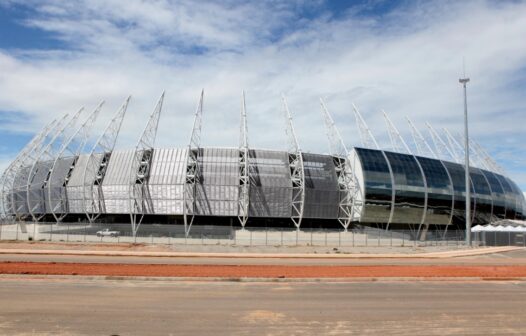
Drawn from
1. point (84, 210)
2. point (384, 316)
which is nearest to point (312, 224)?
point (84, 210)

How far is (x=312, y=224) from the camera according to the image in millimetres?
66875

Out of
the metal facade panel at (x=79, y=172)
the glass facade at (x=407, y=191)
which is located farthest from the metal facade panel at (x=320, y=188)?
the metal facade panel at (x=79, y=172)

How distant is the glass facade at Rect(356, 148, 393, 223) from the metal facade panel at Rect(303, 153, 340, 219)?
181 inches

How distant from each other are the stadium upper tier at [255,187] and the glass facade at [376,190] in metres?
0.15

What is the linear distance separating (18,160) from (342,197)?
55.9m

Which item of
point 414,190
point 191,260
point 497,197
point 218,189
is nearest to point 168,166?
point 218,189

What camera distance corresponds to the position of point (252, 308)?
15.0 meters

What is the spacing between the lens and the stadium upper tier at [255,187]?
60.6 m

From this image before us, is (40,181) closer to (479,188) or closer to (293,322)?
(293,322)

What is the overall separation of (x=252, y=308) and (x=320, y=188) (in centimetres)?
4947

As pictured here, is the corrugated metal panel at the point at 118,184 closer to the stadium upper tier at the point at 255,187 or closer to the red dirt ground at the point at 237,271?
the stadium upper tier at the point at 255,187

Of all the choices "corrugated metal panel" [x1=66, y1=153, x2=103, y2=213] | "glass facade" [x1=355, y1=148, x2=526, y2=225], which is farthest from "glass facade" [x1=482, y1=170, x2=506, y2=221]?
"corrugated metal panel" [x1=66, y1=153, x2=103, y2=213]

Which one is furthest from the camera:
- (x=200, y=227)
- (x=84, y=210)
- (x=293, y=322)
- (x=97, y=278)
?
(x=84, y=210)

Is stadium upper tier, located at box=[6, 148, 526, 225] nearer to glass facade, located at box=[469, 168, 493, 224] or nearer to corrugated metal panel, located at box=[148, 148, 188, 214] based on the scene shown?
corrugated metal panel, located at box=[148, 148, 188, 214]
